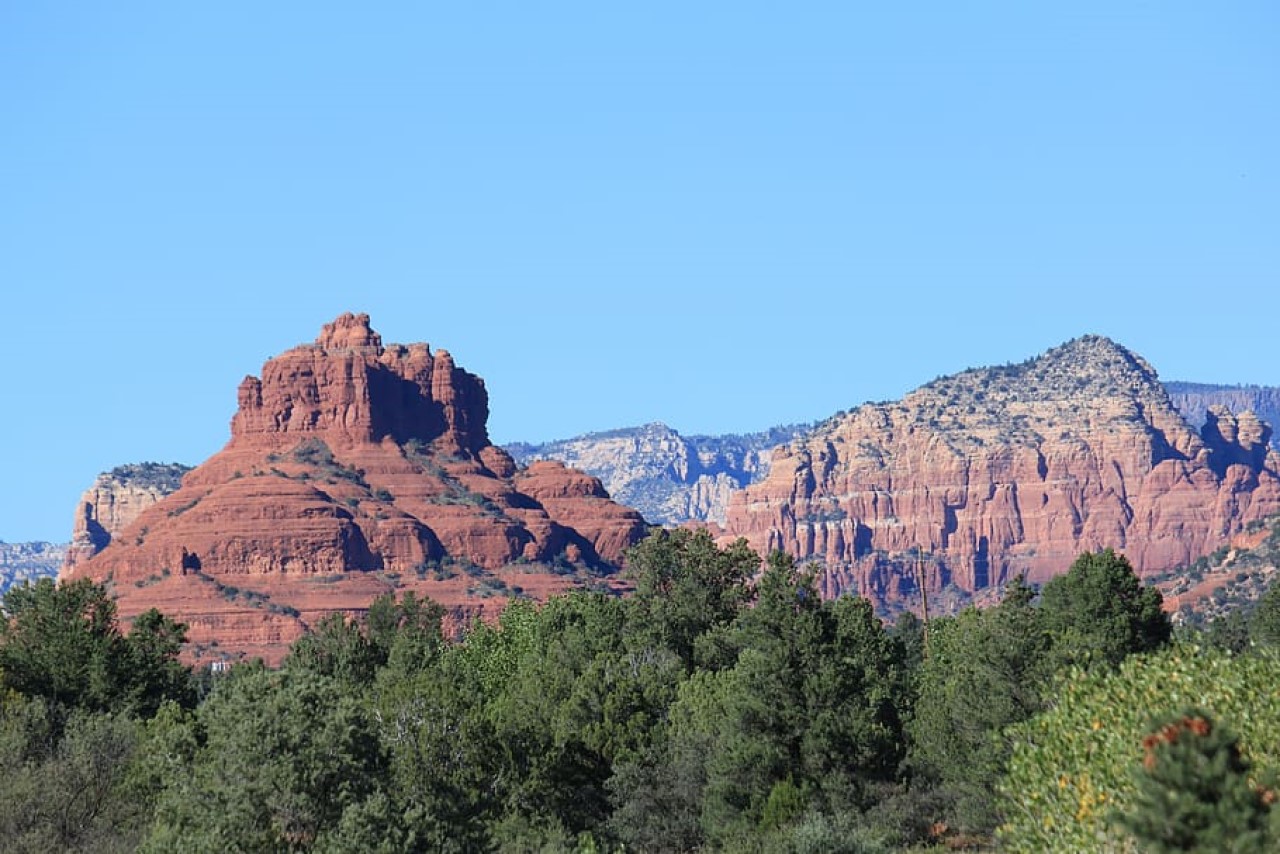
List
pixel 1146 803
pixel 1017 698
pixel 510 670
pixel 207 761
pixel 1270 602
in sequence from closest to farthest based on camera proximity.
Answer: pixel 1146 803
pixel 207 761
pixel 1017 698
pixel 1270 602
pixel 510 670

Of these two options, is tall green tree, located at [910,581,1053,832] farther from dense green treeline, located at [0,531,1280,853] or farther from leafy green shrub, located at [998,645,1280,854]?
leafy green shrub, located at [998,645,1280,854]

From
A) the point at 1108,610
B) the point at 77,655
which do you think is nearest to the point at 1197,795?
the point at 1108,610

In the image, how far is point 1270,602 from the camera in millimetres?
114312

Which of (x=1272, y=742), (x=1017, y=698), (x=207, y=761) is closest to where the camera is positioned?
(x=1272, y=742)

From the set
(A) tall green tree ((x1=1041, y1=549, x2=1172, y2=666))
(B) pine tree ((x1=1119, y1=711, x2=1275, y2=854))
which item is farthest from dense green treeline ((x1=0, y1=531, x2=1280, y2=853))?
(A) tall green tree ((x1=1041, y1=549, x2=1172, y2=666))

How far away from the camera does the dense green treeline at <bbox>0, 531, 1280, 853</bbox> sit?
46.1 m

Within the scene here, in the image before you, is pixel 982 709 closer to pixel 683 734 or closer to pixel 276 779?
pixel 683 734

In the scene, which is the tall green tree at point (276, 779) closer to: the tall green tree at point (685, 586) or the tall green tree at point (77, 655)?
the tall green tree at point (77, 655)

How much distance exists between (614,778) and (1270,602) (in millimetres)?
44670

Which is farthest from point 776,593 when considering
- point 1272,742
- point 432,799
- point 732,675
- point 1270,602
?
point 1272,742

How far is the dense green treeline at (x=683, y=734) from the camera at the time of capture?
4609cm

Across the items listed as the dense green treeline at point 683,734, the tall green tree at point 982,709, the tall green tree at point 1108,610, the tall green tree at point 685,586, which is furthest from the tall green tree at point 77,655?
the tall green tree at point 1108,610

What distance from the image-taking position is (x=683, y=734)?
88.4 metres

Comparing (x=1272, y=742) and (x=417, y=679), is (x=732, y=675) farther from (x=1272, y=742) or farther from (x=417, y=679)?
(x=1272, y=742)
